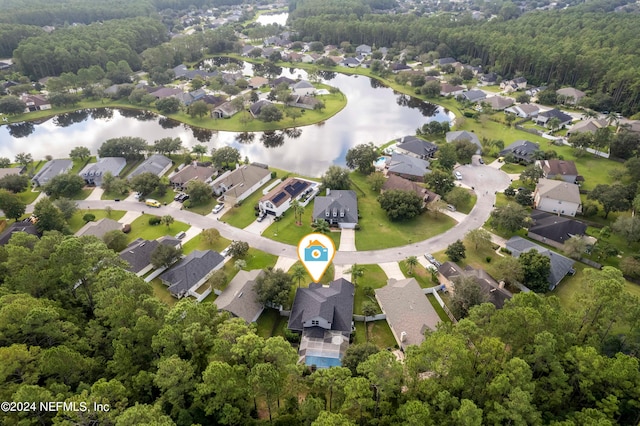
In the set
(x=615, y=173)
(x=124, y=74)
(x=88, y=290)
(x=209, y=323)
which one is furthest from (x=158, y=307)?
(x=124, y=74)

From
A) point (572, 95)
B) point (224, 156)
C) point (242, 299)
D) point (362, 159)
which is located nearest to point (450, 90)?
point (572, 95)

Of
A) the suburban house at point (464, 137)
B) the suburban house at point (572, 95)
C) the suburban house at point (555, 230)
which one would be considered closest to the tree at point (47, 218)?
the suburban house at point (555, 230)

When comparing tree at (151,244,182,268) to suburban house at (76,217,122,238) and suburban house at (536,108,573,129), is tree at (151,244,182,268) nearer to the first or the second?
suburban house at (76,217,122,238)

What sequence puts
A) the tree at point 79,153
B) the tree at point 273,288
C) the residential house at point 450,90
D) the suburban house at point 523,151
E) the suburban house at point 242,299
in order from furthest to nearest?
1. the residential house at point 450,90
2. the tree at point 79,153
3. the suburban house at point 523,151
4. the tree at point 273,288
5. the suburban house at point 242,299

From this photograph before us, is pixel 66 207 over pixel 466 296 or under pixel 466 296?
under

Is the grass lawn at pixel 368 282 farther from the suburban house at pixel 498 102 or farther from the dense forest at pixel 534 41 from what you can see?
the dense forest at pixel 534 41

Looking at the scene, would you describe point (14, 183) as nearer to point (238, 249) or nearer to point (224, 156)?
point (224, 156)
